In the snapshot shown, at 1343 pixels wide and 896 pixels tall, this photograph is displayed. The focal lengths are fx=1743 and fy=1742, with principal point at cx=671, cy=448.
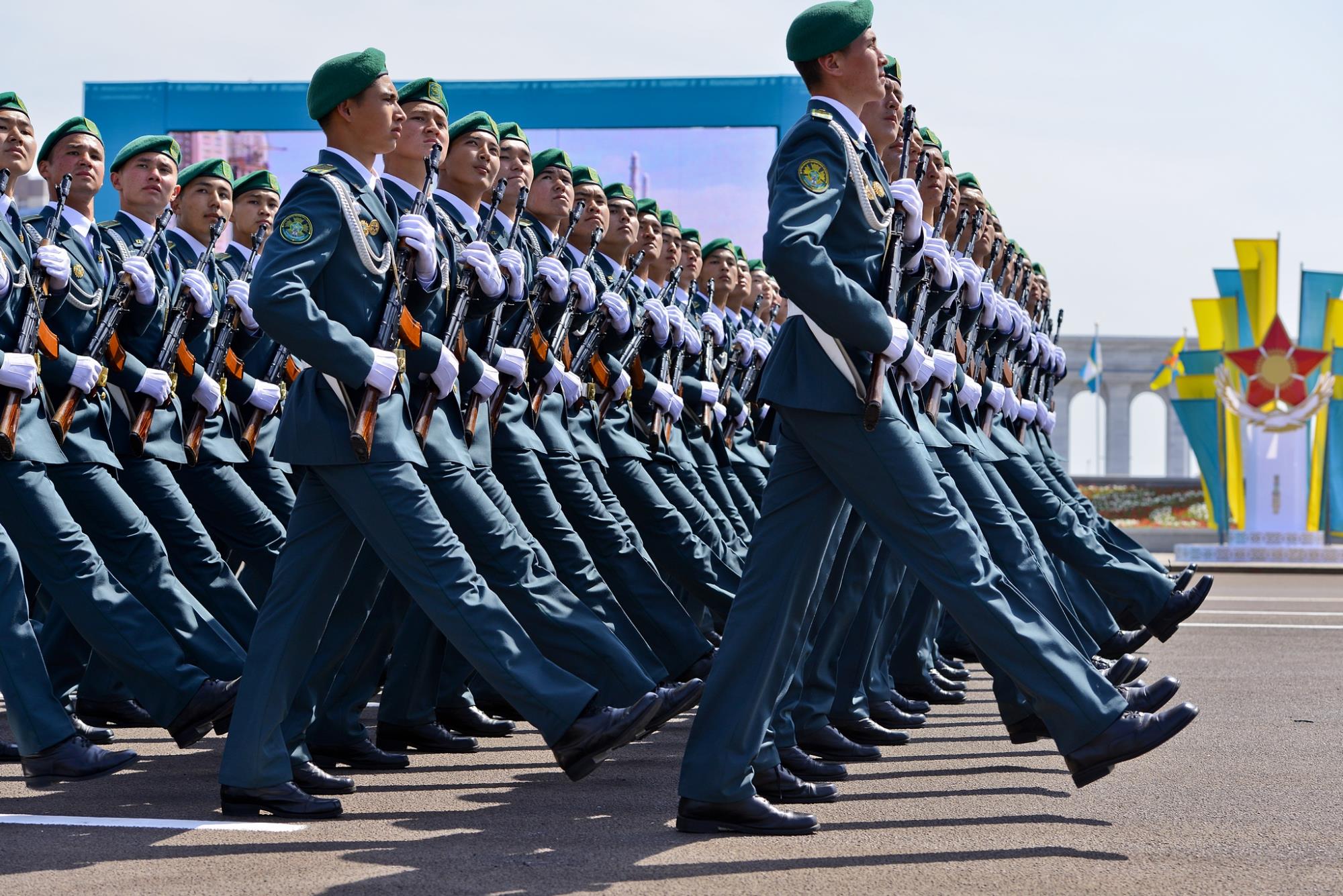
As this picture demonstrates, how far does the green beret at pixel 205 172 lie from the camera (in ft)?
20.9

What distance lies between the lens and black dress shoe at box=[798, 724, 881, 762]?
5086mm

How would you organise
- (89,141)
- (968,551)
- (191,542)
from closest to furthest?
(968,551), (191,542), (89,141)

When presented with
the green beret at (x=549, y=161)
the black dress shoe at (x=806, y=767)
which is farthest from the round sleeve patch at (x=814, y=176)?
the green beret at (x=549, y=161)

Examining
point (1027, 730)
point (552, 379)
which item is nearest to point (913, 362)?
point (1027, 730)

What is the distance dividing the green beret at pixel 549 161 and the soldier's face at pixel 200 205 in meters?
1.15

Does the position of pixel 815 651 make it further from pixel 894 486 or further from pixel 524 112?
pixel 524 112

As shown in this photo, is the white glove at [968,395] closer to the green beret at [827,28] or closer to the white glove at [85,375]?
the green beret at [827,28]

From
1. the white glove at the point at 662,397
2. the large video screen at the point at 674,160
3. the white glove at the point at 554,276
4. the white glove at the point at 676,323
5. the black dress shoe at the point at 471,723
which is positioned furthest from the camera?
the large video screen at the point at 674,160

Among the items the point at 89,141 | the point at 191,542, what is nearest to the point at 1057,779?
the point at 191,542

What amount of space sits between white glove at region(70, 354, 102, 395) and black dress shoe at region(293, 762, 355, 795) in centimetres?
139

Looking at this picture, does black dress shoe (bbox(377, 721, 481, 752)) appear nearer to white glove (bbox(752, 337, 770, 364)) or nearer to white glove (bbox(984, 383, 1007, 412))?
white glove (bbox(984, 383, 1007, 412))

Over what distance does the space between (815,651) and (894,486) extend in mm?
1346

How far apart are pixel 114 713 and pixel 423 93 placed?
2463 mm

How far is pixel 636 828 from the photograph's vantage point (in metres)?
4.02
